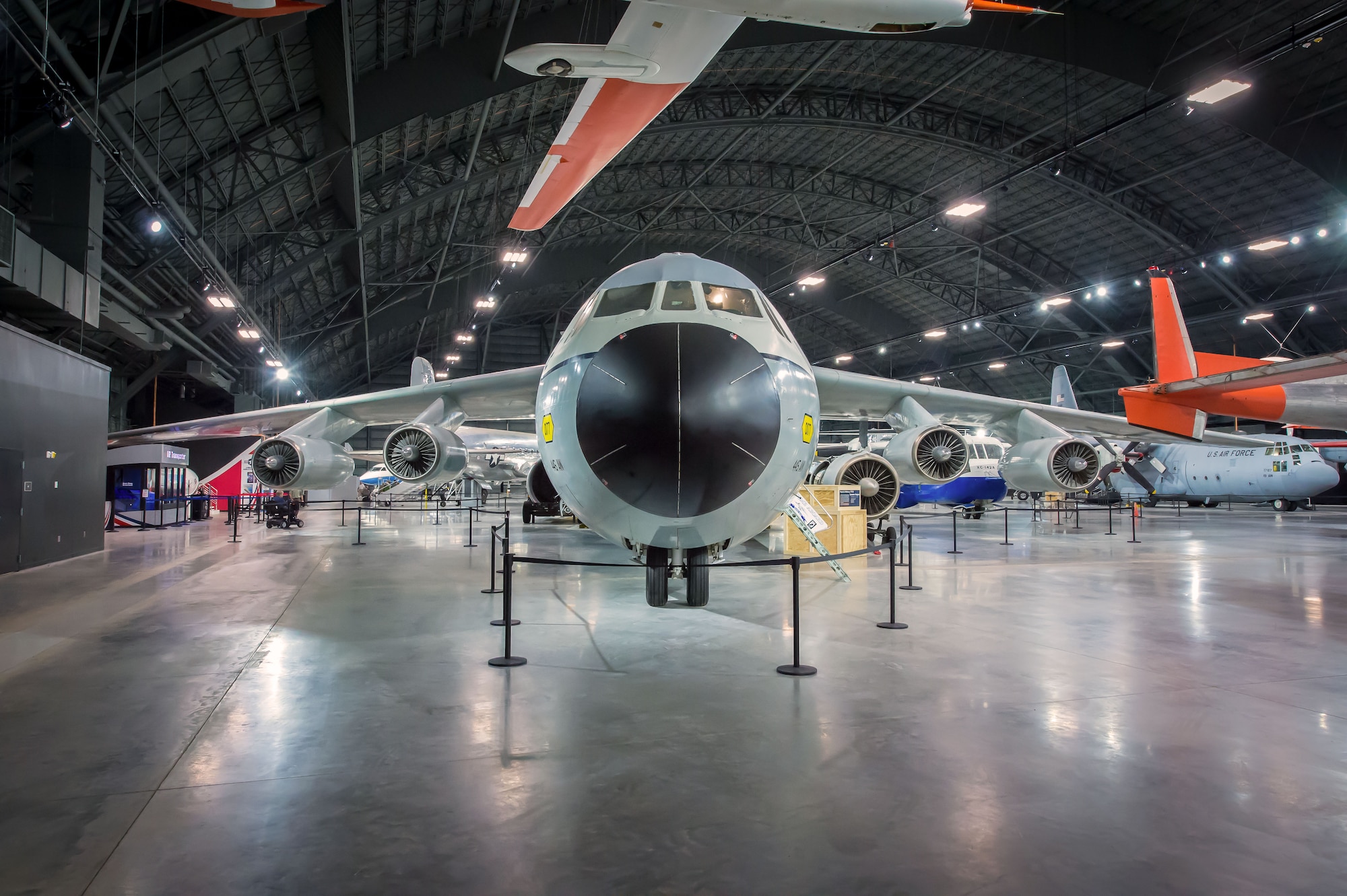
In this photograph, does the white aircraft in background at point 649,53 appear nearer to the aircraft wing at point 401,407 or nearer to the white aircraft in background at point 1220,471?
the aircraft wing at point 401,407

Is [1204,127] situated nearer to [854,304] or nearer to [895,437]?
[854,304]

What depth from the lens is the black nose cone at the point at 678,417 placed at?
16.4 feet

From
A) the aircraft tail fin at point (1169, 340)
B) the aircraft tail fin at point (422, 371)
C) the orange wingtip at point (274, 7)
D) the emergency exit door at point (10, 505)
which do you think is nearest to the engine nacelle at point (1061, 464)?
the aircraft tail fin at point (1169, 340)

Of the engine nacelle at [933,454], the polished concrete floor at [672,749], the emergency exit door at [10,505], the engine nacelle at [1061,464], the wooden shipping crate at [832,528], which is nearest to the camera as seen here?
the polished concrete floor at [672,749]

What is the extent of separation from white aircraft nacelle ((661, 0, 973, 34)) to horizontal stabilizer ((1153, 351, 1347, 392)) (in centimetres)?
1250

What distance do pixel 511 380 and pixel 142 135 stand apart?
13.8m

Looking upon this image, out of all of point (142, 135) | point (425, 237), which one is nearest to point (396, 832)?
point (142, 135)

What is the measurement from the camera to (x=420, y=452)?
9.85 meters

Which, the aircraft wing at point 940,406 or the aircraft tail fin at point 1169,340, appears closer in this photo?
the aircraft wing at point 940,406

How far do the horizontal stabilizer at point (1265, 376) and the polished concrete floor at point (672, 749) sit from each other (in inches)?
314

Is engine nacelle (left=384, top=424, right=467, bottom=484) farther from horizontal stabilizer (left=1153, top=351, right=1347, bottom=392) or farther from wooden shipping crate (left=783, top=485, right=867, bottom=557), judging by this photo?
horizontal stabilizer (left=1153, top=351, right=1347, bottom=392)

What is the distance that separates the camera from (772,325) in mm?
6277

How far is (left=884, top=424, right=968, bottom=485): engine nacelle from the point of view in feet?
32.6

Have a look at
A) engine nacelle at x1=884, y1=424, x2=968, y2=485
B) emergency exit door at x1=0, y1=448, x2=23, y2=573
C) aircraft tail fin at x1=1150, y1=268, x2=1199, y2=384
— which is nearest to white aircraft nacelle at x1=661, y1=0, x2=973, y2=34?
engine nacelle at x1=884, y1=424, x2=968, y2=485
